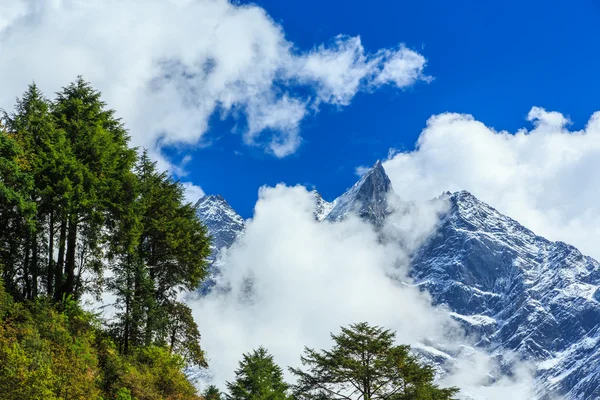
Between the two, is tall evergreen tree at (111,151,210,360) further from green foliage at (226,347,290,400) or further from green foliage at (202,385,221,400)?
green foliage at (226,347,290,400)

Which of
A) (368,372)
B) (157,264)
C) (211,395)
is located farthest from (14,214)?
(211,395)

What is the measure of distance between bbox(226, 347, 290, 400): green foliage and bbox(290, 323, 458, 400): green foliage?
9537mm

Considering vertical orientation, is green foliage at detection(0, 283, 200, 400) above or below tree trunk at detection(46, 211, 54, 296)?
below

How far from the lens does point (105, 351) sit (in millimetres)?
31688

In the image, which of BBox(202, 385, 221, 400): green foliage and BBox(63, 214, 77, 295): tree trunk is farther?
BBox(202, 385, 221, 400): green foliage

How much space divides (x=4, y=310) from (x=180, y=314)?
548 inches

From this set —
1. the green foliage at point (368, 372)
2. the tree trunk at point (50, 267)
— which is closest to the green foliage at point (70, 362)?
the tree trunk at point (50, 267)

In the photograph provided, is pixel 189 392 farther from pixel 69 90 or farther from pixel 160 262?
pixel 69 90

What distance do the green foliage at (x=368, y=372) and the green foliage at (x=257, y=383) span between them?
375 inches

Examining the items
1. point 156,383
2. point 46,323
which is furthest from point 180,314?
point 46,323

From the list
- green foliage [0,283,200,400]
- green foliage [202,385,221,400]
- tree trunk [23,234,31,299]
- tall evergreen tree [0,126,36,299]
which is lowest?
green foliage [0,283,200,400]

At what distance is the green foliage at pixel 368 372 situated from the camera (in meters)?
39.3

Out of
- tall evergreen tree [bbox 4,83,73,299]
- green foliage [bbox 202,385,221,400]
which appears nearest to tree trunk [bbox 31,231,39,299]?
tall evergreen tree [bbox 4,83,73,299]

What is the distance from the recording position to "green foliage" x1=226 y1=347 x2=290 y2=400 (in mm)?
51550
